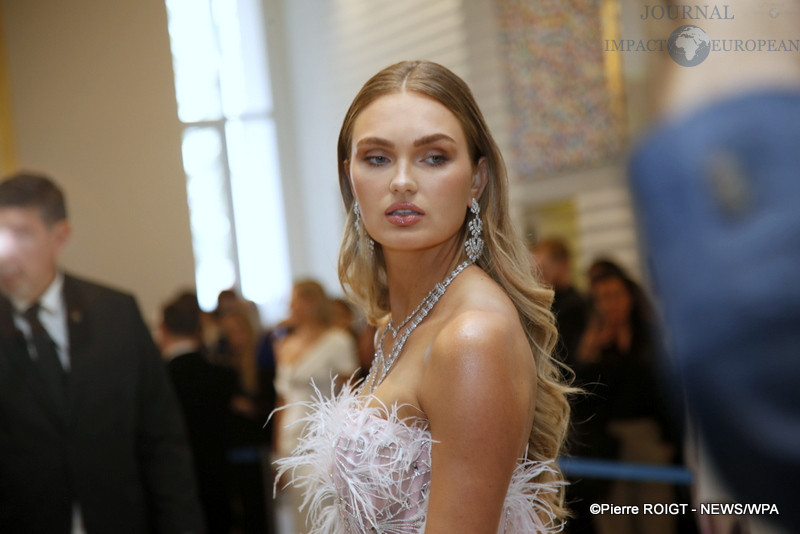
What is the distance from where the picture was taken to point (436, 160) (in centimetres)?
154

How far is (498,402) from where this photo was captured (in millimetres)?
1295

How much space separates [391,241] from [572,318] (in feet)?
6.13

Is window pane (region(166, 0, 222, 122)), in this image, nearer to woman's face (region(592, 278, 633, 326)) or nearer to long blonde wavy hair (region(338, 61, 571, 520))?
woman's face (region(592, 278, 633, 326))

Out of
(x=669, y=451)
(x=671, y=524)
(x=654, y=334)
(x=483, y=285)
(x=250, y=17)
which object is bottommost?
(x=671, y=524)

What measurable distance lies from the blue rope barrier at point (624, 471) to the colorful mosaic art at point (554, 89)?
190 cm

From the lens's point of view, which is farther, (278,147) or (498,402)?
(278,147)

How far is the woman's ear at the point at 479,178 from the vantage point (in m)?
1.59

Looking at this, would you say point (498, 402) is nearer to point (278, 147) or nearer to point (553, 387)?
point (553, 387)

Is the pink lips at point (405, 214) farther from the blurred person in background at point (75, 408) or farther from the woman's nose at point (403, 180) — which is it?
the blurred person in background at point (75, 408)

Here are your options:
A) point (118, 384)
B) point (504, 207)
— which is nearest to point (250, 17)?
point (118, 384)

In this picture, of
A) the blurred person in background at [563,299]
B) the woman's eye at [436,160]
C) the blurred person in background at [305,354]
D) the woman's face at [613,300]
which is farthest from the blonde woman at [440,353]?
the blurred person in background at [305,354]

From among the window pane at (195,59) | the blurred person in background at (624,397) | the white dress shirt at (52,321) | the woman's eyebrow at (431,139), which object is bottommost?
the blurred person in background at (624,397)

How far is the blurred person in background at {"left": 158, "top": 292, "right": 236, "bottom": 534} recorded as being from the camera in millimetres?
3414

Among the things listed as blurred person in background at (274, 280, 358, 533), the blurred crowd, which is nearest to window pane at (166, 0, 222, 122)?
the blurred crowd
